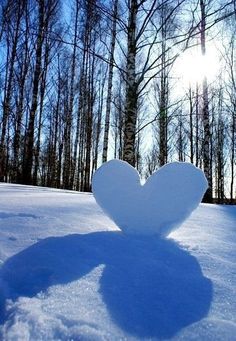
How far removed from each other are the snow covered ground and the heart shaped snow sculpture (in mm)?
91

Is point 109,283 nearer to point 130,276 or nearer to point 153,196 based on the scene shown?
point 130,276

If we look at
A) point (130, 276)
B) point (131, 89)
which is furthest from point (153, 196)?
point (131, 89)

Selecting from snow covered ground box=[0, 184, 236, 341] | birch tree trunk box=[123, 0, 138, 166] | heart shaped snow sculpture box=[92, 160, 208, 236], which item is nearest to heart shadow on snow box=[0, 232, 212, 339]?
snow covered ground box=[0, 184, 236, 341]

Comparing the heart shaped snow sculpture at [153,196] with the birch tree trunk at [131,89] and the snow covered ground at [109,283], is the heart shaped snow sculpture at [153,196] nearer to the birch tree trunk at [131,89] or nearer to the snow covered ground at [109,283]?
the snow covered ground at [109,283]

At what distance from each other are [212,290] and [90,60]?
551 inches

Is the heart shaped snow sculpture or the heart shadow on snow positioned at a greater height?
the heart shaped snow sculpture

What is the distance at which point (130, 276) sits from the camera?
1303mm

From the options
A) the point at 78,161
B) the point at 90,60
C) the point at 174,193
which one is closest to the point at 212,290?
the point at 174,193

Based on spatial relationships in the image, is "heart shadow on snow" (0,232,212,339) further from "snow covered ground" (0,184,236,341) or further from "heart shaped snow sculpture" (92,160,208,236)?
"heart shaped snow sculpture" (92,160,208,236)

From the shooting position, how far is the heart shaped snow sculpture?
191 cm

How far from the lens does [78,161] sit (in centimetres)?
1741

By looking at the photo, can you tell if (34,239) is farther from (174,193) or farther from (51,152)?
(51,152)

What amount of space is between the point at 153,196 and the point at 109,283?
0.83m

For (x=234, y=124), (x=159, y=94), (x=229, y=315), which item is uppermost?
(x=159, y=94)
